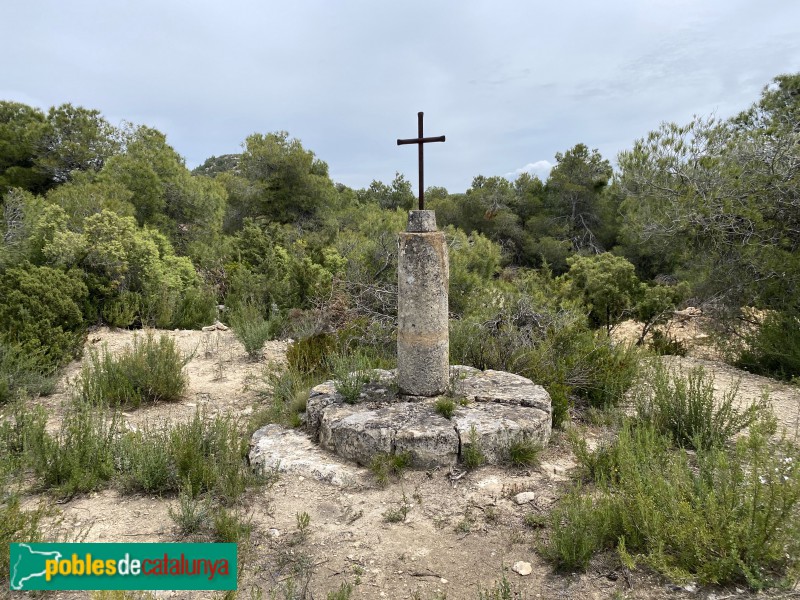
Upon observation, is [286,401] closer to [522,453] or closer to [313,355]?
[313,355]

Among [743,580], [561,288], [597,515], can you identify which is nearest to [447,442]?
[597,515]

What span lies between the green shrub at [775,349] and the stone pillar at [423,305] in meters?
5.27

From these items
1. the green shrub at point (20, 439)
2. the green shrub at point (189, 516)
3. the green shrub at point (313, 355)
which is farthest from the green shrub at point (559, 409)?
the green shrub at point (20, 439)

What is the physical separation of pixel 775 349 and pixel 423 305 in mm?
5941

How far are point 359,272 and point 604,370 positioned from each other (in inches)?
185

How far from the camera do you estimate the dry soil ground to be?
2.99 metres

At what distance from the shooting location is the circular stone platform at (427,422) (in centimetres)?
437

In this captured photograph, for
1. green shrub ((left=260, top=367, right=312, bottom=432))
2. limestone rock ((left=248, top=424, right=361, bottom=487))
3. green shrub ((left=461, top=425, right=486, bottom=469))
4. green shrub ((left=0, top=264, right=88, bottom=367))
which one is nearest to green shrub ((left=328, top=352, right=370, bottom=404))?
green shrub ((left=260, top=367, right=312, bottom=432))

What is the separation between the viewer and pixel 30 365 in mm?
→ 6441

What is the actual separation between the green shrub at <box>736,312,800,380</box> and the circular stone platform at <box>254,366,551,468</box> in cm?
436

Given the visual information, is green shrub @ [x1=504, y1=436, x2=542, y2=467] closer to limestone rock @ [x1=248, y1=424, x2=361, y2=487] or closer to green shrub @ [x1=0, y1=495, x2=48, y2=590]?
limestone rock @ [x1=248, y1=424, x2=361, y2=487]

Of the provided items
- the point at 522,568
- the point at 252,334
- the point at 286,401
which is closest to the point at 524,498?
the point at 522,568

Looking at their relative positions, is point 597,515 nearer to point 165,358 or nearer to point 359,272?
point 165,358

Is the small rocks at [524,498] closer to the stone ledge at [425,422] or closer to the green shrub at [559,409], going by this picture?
the stone ledge at [425,422]
